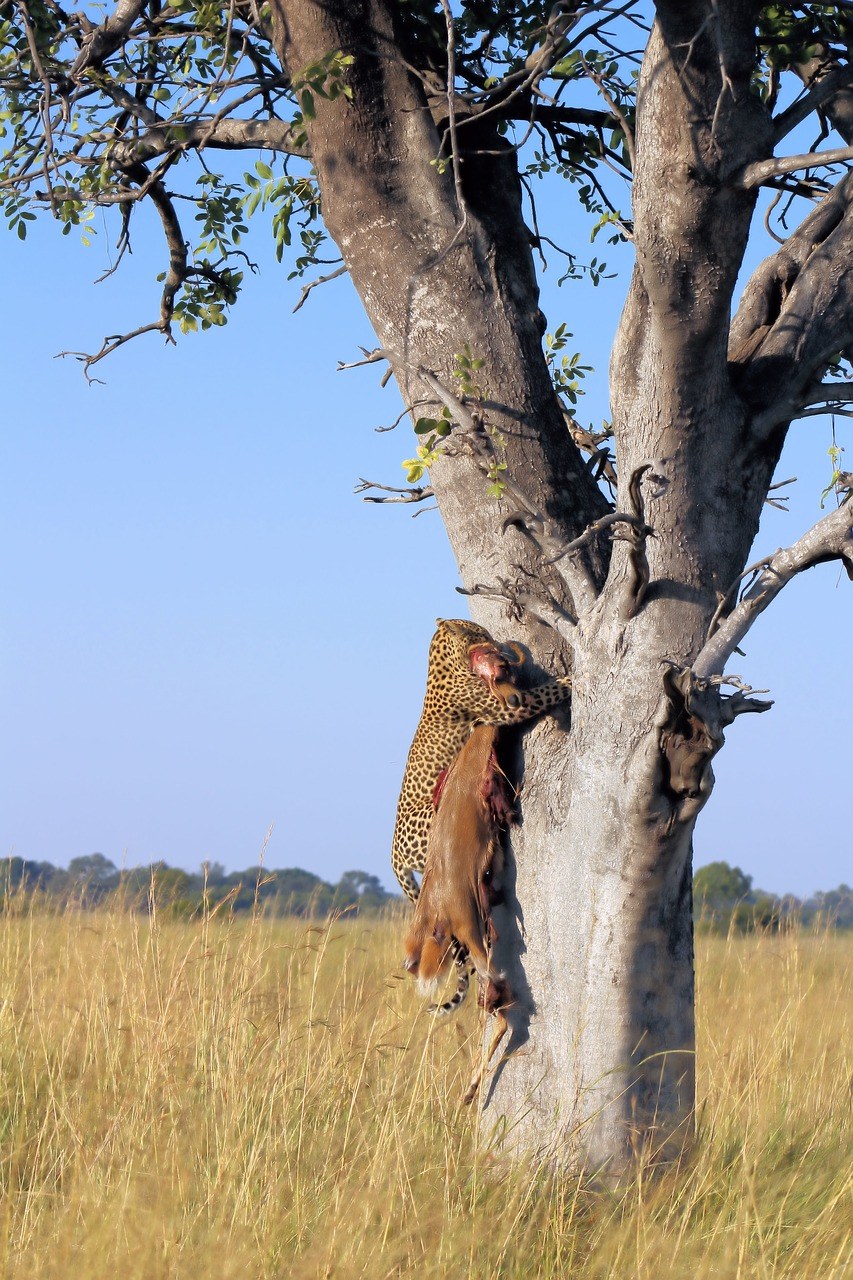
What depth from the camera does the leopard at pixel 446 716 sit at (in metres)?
4.19

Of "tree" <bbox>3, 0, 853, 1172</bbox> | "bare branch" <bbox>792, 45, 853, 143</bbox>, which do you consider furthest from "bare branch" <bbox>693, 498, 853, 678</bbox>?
"bare branch" <bbox>792, 45, 853, 143</bbox>

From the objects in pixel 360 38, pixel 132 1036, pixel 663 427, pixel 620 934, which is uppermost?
pixel 360 38

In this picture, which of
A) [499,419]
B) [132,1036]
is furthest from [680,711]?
[132,1036]

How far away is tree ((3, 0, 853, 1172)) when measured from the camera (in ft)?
12.6

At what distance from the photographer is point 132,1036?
5.06 metres

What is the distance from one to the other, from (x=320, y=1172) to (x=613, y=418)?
257cm

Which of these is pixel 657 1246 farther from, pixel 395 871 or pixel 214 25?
pixel 214 25

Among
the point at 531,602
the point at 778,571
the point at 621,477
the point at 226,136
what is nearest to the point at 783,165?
the point at 621,477

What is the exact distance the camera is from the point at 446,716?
4.39 m

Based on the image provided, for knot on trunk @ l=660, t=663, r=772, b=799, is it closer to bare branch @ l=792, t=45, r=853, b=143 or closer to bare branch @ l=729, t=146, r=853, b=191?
bare branch @ l=729, t=146, r=853, b=191

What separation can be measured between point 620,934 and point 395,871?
3.27ft

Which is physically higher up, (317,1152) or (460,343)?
(460,343)

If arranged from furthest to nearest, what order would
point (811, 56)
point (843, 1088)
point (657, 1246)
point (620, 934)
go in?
point (843, 1088)
point (811, 56)
point (620, 934)
point (657, 1246)

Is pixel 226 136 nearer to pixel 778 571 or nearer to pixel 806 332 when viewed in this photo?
pixel 806 332
